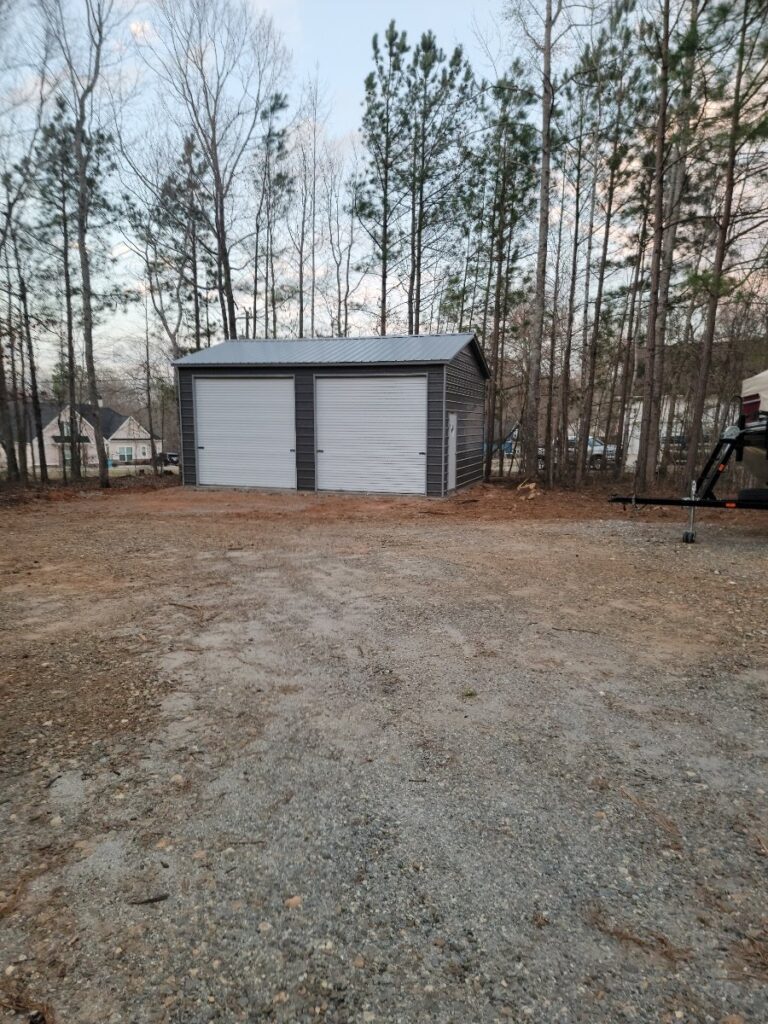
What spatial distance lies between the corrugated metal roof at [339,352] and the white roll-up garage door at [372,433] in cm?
45

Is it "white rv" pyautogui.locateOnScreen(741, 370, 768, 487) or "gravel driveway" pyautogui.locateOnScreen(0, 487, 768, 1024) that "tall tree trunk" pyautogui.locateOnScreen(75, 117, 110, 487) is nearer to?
"gravel driveway" pyautogui.locateOnScreen(0, 487, 768, 1024)

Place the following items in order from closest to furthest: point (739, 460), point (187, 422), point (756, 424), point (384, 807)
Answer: point (384, 807), point (756, 424), point (739, 460), point (187, 422)

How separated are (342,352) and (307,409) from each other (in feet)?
5.24

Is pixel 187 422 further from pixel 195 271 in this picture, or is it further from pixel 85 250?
pixel 195 271

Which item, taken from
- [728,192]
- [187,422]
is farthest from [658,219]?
[187,422]

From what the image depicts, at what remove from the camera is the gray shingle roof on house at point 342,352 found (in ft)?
40.4

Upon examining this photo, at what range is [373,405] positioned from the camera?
12.5 m

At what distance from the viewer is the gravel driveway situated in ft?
4.63

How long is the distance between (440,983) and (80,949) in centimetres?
95

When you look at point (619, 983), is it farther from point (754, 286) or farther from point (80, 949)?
point (754, 286)

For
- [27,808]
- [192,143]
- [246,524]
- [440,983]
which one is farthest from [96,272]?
[440,983]

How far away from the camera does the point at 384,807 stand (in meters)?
2.09

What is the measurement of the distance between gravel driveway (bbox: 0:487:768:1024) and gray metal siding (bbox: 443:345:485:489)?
8585mm

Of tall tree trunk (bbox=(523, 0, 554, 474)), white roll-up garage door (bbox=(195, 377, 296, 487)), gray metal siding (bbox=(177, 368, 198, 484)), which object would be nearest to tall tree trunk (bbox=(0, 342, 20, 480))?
gray metal siding (bbox=(177, 368, 198, 484))
